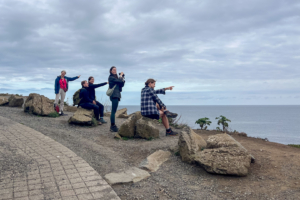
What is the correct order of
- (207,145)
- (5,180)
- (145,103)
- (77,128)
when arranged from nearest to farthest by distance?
1. (5,180)
2. (207,145)
3. (145,103)
4. (77,128)

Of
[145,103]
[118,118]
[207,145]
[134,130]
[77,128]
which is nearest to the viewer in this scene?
[207,145]

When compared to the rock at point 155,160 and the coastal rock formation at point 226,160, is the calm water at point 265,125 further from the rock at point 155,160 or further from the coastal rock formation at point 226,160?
the coastal rock formation at point 226,160

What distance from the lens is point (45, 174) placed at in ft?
15.9

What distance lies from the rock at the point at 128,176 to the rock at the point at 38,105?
334 inches

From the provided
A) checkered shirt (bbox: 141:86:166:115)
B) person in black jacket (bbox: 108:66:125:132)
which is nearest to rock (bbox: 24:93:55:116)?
person in black jacket (bbox: 108:66:125:132)

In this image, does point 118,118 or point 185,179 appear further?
point 118,118

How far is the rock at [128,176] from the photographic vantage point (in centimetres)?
504

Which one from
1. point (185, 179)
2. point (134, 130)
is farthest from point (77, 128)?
point (185, 179)

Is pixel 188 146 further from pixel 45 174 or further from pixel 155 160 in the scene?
pixel 45 174

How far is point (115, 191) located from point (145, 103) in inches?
153

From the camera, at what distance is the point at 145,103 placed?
8.17 meters

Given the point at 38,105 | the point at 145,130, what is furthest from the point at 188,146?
the point at 38,105

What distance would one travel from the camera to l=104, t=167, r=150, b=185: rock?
504 cm

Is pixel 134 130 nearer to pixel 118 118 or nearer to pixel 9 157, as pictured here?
pixel 9 157
